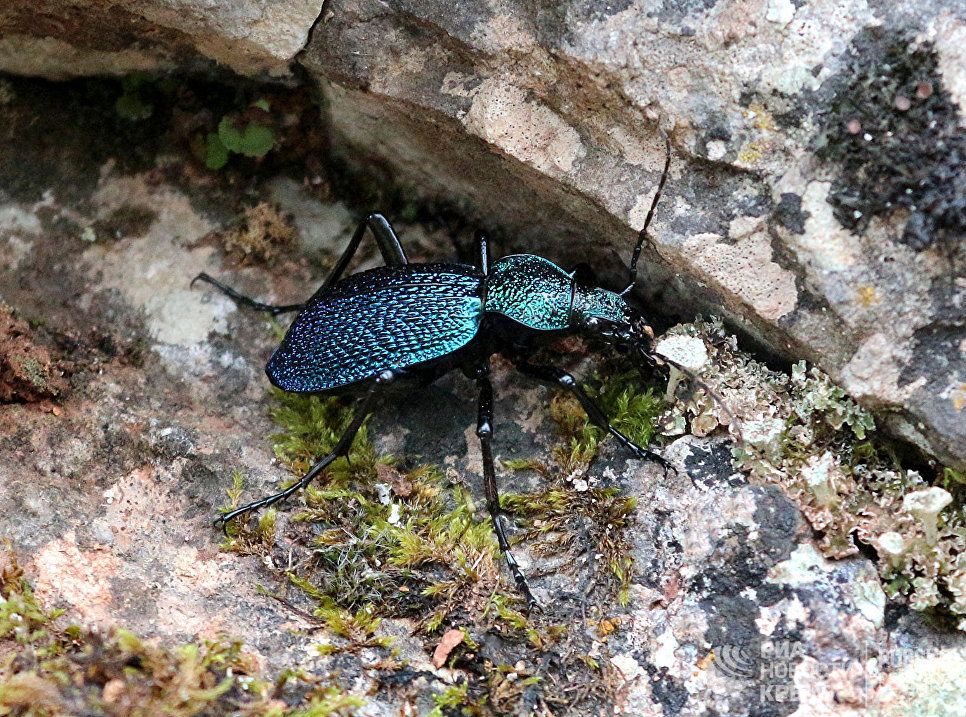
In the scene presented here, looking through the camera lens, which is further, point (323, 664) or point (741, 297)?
point (741, 297)

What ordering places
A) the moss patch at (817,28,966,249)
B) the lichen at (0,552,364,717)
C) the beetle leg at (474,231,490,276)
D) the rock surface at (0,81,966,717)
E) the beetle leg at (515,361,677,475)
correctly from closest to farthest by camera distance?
the lichen at (0,552,364,717) → the moss patch at (817,28,966,249) → the rock surface at (0,81,966,717) → the beetle leg at (515,361,677,475) → the beetle leg at (474,231,490,276)

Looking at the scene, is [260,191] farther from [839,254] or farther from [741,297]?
[839,254]

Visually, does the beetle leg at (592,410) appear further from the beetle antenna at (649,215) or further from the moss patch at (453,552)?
the beetle antenna at (649,215)

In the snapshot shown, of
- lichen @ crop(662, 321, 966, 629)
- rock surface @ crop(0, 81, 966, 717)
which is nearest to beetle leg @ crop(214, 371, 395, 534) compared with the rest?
rock surface @ crop(0, 81, 966, 717)

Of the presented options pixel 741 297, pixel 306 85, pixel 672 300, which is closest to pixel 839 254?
pixel 741 297

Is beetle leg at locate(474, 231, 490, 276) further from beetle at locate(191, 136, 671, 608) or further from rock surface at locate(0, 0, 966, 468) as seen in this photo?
rock surface at locate(0, 0, 966, 468)
